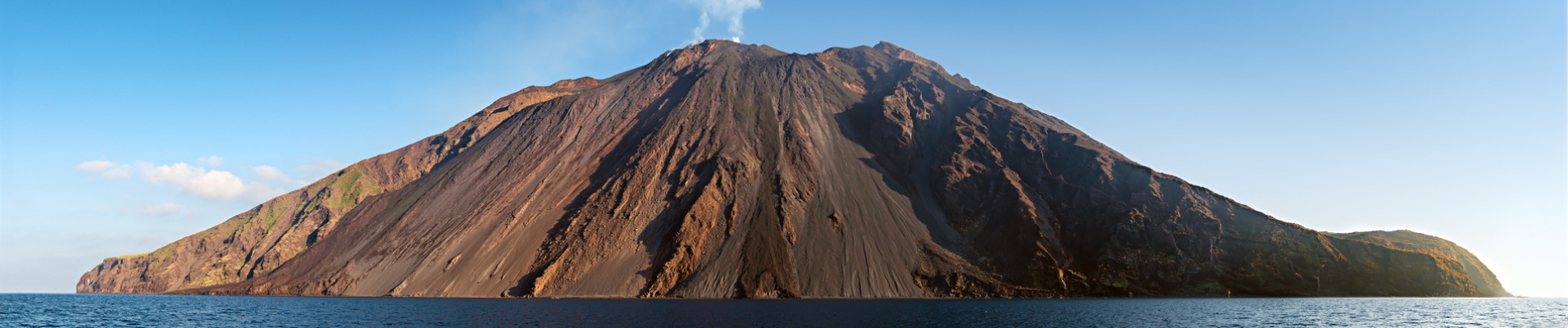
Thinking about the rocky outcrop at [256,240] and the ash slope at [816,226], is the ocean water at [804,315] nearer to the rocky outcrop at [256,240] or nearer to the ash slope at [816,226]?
the ash slope at [816,226]

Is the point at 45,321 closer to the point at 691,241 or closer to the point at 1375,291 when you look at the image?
the point at 691,241

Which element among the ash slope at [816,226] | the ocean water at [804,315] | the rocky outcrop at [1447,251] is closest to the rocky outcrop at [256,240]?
the ash slope at [816,226]

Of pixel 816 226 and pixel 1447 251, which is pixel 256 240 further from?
pixel 1447 251

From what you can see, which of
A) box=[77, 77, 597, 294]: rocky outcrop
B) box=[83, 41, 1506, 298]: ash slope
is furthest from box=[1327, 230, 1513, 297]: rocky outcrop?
box=[77, 77, 597, 294]: rocky outcrop

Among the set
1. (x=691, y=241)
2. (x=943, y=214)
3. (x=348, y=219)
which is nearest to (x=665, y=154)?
(x=691, y=241)

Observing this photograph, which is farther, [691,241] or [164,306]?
[691,241]
